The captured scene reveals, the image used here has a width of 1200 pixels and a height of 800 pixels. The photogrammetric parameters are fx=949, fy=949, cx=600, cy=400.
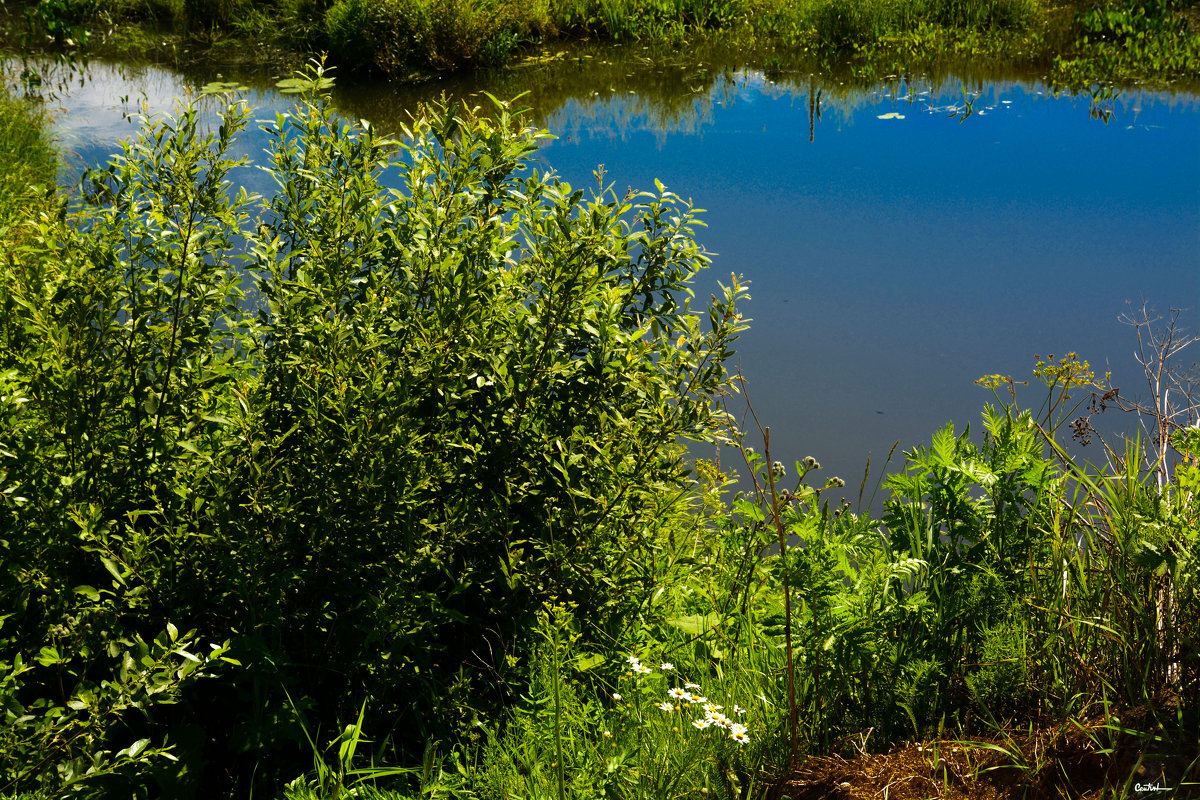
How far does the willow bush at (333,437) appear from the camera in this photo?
2.28m

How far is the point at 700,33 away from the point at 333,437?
1193 cm

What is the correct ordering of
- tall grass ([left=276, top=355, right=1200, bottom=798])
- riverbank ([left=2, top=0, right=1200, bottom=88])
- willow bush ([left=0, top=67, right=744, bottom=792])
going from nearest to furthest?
tall grass ([left=276, top=355, right=1200, bottom=798]), willow bush ([left=0, top=67, right=744, bottom=792]), riverbank ([left=2, top=0, right=1200, bottom=88])

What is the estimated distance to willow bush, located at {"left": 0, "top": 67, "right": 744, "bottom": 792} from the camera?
2275 mm

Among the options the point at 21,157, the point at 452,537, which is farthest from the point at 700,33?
the point at 452,537

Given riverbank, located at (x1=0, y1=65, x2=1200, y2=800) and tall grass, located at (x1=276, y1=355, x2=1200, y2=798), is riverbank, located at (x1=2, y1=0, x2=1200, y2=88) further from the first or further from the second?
tall grass, located at (x1=276, y1=355, x2=1200, y2=798)

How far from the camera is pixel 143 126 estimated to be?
2.47 m

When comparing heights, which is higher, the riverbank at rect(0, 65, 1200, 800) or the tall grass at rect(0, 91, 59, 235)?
the tall grass at rect(0, 91, 59, 235)

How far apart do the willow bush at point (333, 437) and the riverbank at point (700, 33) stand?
8767mm

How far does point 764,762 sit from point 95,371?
6.10 feet

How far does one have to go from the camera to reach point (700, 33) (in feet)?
42.3

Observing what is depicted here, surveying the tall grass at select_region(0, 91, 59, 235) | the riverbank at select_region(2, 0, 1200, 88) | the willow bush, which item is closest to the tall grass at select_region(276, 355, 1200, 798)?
the willow bush

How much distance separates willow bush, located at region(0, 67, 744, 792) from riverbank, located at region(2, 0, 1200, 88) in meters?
8.77

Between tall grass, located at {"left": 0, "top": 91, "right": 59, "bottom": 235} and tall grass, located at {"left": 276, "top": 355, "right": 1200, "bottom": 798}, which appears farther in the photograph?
tall grass, located at {"left": 0, "top": 91, "right": 59, "bottom": 235}

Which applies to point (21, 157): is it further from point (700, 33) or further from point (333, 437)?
point (700, 33)
